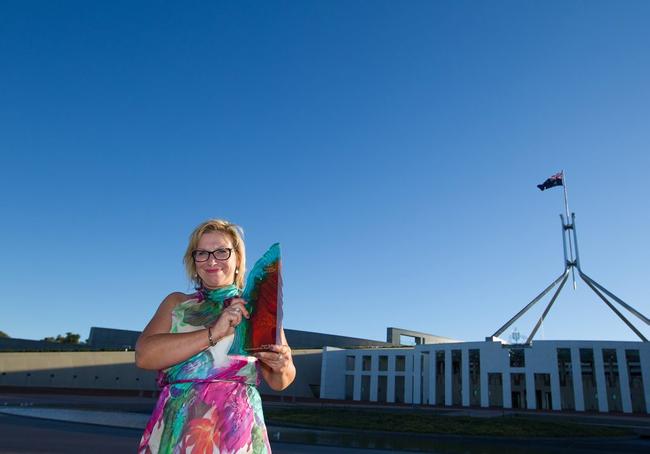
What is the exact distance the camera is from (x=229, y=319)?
193 cm

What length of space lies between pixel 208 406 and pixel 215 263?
601mm

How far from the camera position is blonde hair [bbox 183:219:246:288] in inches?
89.3

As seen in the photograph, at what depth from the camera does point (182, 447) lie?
1.85 meters

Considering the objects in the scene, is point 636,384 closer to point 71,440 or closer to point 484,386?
point 484,386

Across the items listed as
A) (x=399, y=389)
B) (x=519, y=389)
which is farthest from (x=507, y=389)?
(x=399, y=389)

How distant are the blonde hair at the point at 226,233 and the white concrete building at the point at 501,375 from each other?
128 feet

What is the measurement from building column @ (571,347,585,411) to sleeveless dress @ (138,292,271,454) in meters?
39.4

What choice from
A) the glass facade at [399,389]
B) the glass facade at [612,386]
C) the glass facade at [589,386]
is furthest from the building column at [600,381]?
the glass facade at [399,389]

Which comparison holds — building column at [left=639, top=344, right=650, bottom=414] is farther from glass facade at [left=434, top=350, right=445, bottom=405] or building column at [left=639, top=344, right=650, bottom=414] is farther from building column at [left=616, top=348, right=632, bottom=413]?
glass facade at [left=434, top=350, right=445, bottom=405]

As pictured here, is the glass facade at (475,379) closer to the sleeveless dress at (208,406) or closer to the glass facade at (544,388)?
the glass facade at (544,388)

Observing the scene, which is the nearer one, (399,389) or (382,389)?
(399,389)

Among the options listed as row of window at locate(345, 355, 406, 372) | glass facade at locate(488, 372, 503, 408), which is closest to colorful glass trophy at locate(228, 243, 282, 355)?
glass facade at locate(488, 372, 503, 408)

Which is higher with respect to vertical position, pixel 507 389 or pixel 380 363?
pixel 380 363

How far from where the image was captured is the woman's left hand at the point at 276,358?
1.98m
